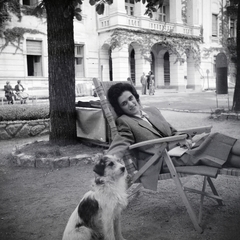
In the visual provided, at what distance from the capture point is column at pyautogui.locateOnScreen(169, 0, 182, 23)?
83.4 feet

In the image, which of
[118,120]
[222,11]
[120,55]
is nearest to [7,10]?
[120,55]

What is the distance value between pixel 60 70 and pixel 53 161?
1646mm

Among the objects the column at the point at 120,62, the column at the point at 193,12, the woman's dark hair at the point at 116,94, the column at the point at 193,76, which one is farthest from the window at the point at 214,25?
the woman's dark hair at the point at 116,94

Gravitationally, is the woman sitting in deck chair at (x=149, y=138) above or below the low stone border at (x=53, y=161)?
above

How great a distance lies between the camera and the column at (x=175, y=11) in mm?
25406

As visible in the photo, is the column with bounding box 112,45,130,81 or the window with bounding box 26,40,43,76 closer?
the window with bounding box 26,40,43,76

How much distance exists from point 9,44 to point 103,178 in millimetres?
17333

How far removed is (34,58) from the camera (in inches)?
745

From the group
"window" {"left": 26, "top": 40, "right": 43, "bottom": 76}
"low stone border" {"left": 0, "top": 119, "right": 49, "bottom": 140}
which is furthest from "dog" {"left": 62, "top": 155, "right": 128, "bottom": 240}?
"window" {"left": 26, "top": 40, "right": 43, "bottom": 76}

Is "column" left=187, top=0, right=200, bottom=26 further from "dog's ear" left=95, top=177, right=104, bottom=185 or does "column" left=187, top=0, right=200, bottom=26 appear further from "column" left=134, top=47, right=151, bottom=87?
"dog's ear" left=95, top=177, right=104, bottom=185

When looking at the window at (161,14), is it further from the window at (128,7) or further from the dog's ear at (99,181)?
the dog's ear at (99,181)

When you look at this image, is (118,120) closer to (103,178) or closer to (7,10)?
(103,178)

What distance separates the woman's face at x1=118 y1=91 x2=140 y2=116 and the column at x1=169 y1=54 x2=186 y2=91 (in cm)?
2325

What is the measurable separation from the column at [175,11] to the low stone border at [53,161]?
2294 cm
